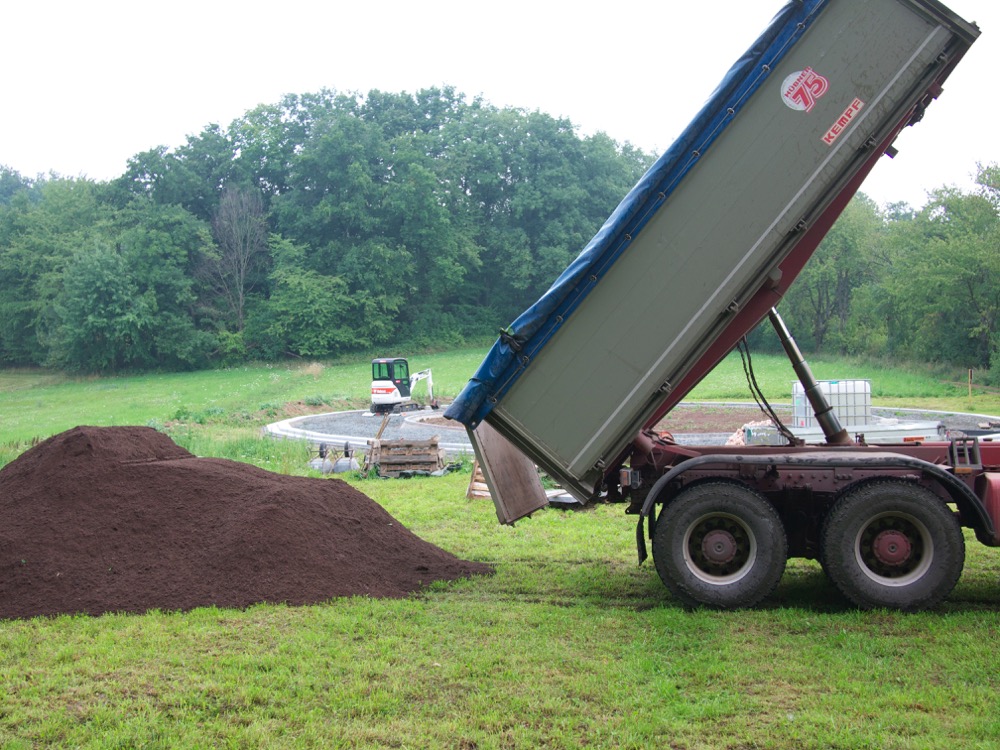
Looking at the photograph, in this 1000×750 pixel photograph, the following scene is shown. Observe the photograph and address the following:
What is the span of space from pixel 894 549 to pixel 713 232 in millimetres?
2940

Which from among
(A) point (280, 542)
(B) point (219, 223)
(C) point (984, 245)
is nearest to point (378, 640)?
(A) point (280, 542)

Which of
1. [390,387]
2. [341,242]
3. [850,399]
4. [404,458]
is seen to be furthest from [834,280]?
[404,458]

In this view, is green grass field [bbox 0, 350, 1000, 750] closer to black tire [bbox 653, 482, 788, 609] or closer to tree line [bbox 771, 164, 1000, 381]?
black tire [bbox 653, 482, 788, 609]

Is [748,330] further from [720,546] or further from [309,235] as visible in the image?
[309,235]

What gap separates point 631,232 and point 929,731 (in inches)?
160

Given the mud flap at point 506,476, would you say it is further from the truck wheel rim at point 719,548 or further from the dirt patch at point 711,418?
the dirt patch at point 711,418

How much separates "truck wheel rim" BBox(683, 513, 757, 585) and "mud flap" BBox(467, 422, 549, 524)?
1644 millimetres

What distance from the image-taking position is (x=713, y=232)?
261 inches

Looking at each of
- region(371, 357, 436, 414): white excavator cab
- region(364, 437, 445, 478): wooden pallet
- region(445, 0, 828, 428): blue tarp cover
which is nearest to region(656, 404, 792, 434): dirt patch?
region(364, 437, 445, 478): wooden pallet

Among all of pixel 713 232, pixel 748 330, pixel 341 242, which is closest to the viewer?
pixel 713 232

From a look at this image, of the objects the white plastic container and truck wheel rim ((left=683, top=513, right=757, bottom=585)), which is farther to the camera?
the white plastic container

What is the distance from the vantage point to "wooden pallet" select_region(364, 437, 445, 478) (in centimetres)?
1562

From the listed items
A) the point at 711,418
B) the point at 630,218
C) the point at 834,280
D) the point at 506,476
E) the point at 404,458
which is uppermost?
the point at 834,280

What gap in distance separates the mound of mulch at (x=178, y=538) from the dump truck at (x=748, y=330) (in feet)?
7.04
